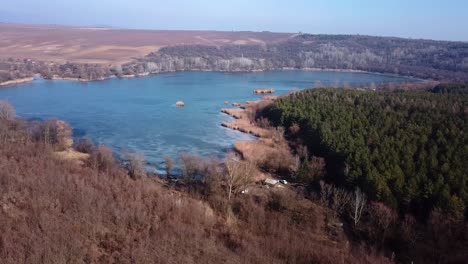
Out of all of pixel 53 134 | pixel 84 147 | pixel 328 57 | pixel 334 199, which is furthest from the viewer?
pixel 328 57

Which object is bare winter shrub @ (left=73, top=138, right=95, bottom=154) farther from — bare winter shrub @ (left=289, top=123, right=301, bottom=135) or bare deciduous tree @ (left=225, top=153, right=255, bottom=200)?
bare winter shrub @ (left=289, top=123, right=301, bottom=135)

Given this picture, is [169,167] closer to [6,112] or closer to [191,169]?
[191,169]

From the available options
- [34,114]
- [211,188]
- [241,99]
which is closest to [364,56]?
[241,99]

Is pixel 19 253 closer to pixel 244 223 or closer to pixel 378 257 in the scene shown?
pixel 244 223

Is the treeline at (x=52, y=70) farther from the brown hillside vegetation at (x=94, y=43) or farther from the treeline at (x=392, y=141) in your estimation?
the treeline at (x=392, y=141)

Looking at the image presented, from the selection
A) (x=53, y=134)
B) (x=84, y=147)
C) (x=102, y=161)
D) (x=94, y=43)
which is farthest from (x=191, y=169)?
(x=94, y=43)
